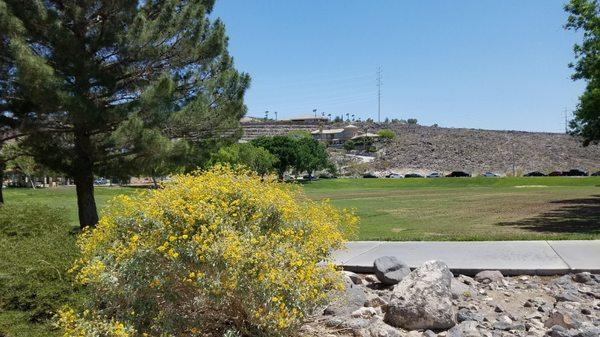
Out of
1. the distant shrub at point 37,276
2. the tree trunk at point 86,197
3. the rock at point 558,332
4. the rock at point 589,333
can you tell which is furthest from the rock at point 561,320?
the tree trunk at point 86,197

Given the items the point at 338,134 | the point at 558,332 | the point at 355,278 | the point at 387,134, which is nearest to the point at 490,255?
the point at 355,278

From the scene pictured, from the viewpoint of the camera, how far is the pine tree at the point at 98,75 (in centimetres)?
1586

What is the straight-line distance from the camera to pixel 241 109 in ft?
68.7

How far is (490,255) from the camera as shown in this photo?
1033cm

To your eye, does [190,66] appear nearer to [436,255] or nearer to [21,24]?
[21,24]

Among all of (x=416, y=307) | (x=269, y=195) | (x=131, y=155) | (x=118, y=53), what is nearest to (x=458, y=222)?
(x=131, y=155)

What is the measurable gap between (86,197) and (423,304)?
46.9 feet

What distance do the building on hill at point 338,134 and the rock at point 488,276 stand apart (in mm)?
155345

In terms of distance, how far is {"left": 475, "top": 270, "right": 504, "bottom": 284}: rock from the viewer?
8844 mm

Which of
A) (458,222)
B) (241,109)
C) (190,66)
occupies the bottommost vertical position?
(458,222)

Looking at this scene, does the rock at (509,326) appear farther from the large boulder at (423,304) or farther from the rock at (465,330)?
the large boulder at (423,304)

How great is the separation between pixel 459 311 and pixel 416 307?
812 mm

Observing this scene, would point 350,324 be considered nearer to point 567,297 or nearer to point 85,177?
point 567,297

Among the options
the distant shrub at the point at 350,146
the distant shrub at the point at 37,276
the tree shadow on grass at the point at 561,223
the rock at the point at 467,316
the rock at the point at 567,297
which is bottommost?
the tree shadow on grass at the point at 561,223
